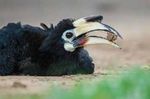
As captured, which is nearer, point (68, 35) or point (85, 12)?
point (68, 35)

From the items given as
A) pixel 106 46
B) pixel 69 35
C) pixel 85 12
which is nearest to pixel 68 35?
pixel 69 35

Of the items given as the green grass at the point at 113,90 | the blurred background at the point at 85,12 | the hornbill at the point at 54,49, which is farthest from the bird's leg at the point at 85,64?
the blurred background at the point at 85,12

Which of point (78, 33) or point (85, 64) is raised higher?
point (78, 33)

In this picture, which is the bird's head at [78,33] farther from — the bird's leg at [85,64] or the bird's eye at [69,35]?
the bird's leg at [85,64]

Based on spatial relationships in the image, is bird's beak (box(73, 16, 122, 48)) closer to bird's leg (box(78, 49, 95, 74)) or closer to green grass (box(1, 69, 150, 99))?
bird's leg (box(78, 49, 95, 74))

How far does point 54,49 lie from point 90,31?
1.49 feet

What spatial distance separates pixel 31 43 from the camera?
1044 cm

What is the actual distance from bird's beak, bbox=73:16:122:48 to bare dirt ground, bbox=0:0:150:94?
31 centimetres

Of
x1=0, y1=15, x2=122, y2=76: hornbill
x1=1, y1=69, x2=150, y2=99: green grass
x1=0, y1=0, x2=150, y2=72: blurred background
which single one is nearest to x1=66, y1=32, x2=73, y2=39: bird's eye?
x1=0, y1=15, x2=122, y2=76: hornbill

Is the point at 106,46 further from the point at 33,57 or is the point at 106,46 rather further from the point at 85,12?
the point at 33,57

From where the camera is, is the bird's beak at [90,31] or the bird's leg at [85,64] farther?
the bird's leg at [85,64]

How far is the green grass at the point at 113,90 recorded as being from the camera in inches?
273

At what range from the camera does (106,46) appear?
1576 centimetres

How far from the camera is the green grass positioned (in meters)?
6.94
